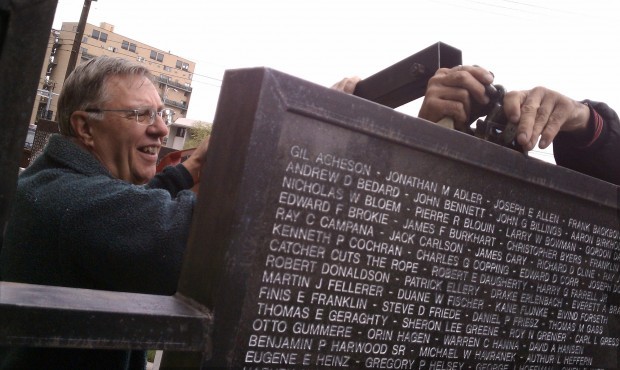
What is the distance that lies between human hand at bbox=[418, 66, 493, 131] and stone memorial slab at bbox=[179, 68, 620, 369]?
19 cm

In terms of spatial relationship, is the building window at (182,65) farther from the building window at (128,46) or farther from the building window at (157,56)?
the building window at (128,46)

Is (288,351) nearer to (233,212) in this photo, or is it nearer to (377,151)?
(233,212)

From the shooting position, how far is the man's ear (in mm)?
2297

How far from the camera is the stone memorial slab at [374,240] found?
1225 millimetres

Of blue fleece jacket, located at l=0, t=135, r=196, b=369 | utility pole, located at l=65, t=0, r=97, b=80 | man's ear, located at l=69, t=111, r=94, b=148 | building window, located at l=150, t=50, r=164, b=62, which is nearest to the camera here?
blue fleece jacket, located at l=0, t=135, r=196, b=369

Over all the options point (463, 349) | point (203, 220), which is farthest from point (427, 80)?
point (203, 220)

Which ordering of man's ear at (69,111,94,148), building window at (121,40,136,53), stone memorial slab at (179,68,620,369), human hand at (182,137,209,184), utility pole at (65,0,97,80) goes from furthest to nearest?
1. building window at (121,40,136,53)
2. utility pole at (65,0,97,80)
3. human hand at (182,137,209,184)
4. man's ear at (69,111,94,148)
5. stone memorial slab at (179,68,620,369)

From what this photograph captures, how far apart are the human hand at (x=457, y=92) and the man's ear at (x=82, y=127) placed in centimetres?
136

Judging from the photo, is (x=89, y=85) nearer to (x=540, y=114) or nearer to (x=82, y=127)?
(x=82, y=127)

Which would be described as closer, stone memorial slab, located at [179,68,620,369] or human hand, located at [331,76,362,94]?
stone memorial slab, located at [179,68,620,369]

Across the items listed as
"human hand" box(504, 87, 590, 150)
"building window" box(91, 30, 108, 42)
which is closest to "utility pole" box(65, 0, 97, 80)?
"human hand" box(504, 87, 590, 150)

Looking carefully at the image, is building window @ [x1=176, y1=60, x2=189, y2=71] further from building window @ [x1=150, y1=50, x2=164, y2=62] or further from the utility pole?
the utility pole

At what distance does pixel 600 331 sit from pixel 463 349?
697mm

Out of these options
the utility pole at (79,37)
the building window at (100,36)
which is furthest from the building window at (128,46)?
the utility pole at (79,37)
